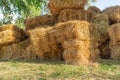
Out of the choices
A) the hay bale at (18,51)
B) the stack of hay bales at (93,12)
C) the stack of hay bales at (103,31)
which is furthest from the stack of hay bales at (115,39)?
the hay bale at (18,51)

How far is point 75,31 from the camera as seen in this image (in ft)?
33.9

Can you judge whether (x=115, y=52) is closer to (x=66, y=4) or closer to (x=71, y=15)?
(x=71, y=15)

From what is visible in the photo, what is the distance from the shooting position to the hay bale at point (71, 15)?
12188 millimetres

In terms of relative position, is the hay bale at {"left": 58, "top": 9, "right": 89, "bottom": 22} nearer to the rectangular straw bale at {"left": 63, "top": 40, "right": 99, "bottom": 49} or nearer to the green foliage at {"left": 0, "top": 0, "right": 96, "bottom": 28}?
the rectangular straw bale at {"left": 63, "top": 40, "right": 99, "bottom": 49}

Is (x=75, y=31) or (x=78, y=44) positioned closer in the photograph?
(x=78, y=44)

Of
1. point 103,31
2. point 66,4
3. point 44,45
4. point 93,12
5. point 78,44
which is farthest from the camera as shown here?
point 93,12

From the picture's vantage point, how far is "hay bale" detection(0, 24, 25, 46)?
12734 mm

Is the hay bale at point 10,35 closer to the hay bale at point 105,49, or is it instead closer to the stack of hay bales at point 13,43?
the stack of hay bales at point 13,43

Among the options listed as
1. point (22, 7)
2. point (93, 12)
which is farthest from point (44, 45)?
point (22, 7)

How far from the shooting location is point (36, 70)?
9.05 m

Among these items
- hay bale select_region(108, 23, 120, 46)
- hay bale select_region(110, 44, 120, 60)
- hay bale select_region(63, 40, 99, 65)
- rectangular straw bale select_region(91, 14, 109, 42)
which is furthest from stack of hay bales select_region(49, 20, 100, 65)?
rectangular straw bale select_region(91, 14, 109, 42)

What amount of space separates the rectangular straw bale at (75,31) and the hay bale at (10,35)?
7.51ft

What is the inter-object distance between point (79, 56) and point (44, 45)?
176cm

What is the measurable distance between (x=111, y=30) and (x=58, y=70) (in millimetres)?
3117
